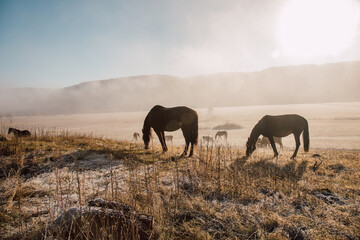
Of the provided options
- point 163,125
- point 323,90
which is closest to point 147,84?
point 323,90

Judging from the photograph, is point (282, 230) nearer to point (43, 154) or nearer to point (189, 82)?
point (43, 154)

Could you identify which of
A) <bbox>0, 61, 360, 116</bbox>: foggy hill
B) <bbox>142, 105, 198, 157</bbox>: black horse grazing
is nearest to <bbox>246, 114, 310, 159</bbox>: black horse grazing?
<bbox>142, 105, 198, 157</bbox>: black horse grazing

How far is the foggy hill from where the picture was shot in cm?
14288

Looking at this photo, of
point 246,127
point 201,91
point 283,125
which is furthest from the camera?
point 201,91

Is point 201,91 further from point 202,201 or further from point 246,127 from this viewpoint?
point 202,201

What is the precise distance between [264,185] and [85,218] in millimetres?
4381

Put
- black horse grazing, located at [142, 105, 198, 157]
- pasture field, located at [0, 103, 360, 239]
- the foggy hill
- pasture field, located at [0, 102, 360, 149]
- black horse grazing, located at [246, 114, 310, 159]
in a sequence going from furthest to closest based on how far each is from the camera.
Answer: the foggy hill
pasture field, located at [0, 102, 360, 149]
black horse grazing, located at [246, 114, 310, 159]
black horse grazing, located at [142, 105, 198, 157]
pasture field, located at [0, 103, 360, 239]

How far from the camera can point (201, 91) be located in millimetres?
173250

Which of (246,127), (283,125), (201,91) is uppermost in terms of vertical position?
(201,91)

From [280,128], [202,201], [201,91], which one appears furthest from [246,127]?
[201,91]

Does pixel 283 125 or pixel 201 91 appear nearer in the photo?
pixel 283 125

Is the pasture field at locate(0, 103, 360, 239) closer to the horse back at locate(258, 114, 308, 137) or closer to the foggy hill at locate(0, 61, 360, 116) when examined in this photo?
the horse back at locate(258, 114, 308, 137)

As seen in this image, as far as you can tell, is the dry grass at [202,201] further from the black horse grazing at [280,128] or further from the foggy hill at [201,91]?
the foggy hill at [201,91]

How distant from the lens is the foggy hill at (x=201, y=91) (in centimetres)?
14288
